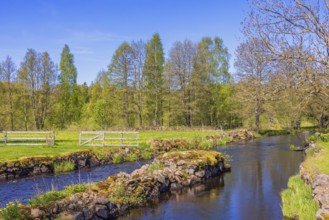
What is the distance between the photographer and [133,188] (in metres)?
14.8

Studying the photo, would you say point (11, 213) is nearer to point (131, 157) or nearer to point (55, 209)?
point (55, 209)

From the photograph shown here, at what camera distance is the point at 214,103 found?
63.9m

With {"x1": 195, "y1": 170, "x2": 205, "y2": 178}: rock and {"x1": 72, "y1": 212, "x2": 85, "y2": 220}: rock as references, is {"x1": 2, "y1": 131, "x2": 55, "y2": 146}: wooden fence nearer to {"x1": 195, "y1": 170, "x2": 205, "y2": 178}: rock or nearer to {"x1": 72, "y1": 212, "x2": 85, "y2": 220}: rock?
{"x1": 195, "y1": 170, "x2": 205, "y2": 178}: rock

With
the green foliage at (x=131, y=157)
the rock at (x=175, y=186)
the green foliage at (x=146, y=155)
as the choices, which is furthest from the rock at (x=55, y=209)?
the green foliage at (x=146, y=155)

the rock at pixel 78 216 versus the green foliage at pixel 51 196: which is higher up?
the green foliage at pixel 51 196

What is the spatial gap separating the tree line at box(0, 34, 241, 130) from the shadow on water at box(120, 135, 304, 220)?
3190 centimetres

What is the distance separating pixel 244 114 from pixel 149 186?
37171mm

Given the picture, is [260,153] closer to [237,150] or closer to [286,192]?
[237,150]

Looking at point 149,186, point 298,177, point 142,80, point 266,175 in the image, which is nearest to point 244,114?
point 142,80

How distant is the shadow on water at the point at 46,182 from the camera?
15.5 metres

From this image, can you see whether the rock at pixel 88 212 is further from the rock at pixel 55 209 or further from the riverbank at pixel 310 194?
the riverbank at pixel 310 194

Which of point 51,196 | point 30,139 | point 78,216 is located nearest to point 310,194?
point 78,216

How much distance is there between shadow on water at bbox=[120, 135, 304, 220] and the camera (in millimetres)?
13094

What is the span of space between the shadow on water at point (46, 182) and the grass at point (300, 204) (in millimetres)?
9020
